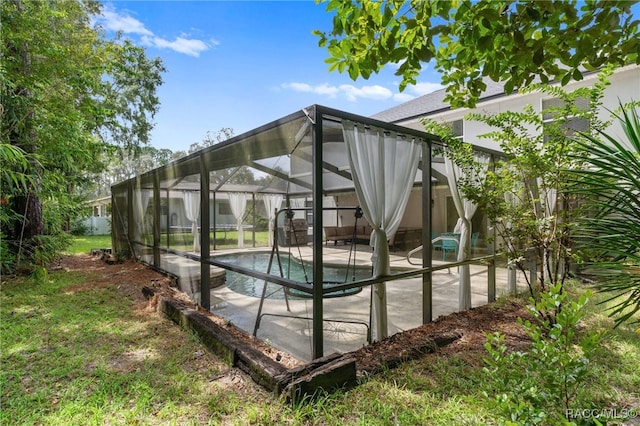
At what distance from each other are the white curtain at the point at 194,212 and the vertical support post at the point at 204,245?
0.40 metres

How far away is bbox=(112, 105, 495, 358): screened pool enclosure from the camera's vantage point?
3373mm

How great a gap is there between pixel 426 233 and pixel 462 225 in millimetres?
947

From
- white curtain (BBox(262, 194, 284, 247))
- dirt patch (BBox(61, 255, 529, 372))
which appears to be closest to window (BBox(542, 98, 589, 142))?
dirt patch (BBox(61, 255, 529, 372))

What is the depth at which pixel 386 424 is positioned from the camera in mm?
2070

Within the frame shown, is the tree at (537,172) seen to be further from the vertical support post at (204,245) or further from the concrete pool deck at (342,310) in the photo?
the vertical support post at (204,245)

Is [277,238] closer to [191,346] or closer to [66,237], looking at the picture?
[191,346]

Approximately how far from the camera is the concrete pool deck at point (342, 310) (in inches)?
149

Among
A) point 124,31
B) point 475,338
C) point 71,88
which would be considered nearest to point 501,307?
point 475,338

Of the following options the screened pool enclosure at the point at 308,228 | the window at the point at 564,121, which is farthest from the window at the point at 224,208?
the window at the point at 564,121

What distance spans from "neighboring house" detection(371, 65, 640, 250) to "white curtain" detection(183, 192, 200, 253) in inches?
136

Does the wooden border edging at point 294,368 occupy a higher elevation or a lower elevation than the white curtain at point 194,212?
lower

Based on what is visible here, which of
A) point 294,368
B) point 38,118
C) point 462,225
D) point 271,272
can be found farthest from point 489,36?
point 38,118

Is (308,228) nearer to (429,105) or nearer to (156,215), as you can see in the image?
(156,215)

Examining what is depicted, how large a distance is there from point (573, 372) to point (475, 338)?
7.37 ft
